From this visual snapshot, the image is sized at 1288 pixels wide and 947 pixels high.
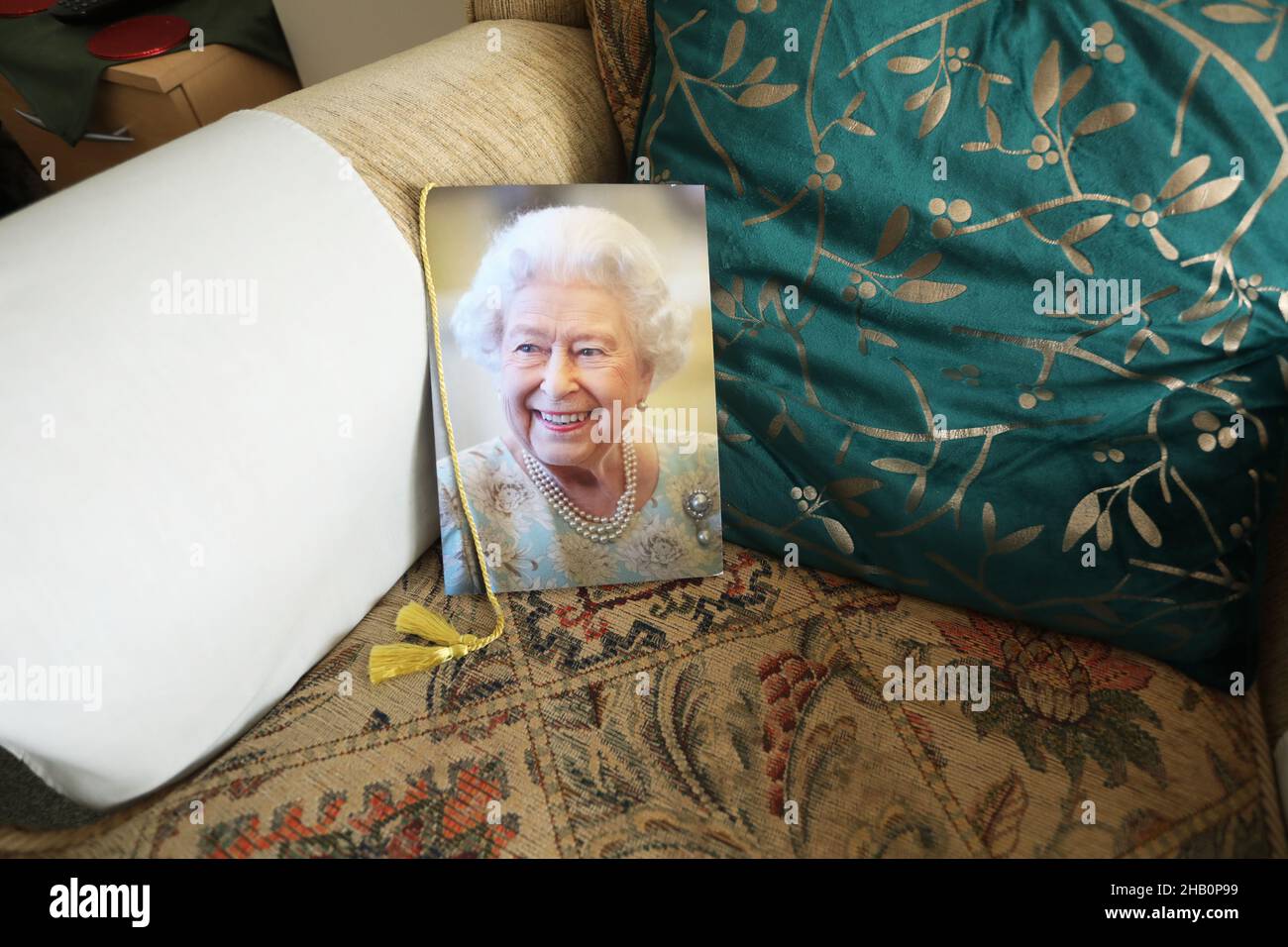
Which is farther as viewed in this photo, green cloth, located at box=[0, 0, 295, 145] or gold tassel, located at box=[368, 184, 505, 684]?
green cloth, located at box=[0, 0, 295, 145]

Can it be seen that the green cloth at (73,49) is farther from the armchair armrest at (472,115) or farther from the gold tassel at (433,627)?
the gold tassel at (433,627)

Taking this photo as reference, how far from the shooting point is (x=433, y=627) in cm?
71

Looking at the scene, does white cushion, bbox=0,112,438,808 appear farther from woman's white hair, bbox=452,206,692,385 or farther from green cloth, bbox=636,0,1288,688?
green cloth, bbox=636,0,1288,688

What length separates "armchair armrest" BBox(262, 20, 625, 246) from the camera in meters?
0.71

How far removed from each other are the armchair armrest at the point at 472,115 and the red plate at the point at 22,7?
1122 mm

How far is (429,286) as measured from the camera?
27.7 inches

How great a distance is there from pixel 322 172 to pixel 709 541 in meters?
0.43

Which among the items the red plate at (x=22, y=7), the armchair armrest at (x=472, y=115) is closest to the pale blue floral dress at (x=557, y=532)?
the armchair armrest at (x=472, y=115)

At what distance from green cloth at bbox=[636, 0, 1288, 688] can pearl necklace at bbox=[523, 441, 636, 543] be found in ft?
0.36

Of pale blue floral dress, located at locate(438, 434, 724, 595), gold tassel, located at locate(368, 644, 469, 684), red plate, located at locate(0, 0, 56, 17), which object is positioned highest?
red plate, located at locate(0, 0, 56, 17)

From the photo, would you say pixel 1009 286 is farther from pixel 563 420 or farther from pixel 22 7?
pixel 22 7

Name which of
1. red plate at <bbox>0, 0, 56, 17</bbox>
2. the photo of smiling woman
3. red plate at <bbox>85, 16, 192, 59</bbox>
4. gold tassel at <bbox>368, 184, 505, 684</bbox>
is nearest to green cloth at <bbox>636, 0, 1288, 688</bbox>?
the photo of smiling woman

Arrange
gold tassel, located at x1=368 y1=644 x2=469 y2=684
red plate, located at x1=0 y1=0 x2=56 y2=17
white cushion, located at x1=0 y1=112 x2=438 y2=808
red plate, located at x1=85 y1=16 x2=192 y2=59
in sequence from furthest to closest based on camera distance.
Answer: red plate, located at x1=0 y1=0 x2=56 y2=17 → red plate, located at x1=85 y1=16 x2=192 y2=59 → gold tassel, located at x1=368 y1=644 x2=469 y2=684 → white cushion, located at x1=0 y1=112 x2=438 y2=808
